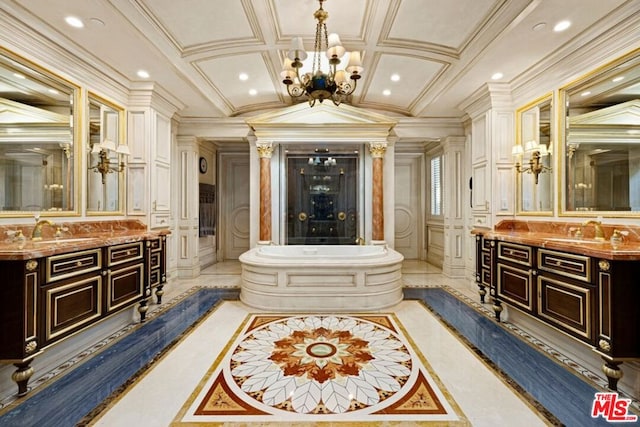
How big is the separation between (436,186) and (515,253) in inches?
152

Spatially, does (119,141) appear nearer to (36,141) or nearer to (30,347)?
(36,141)

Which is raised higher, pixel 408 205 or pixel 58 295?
pixel 408 205

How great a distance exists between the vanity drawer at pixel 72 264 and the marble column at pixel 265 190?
8.95 ft

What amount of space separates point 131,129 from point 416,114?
4439mm

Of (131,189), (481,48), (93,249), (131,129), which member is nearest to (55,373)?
(93,249)

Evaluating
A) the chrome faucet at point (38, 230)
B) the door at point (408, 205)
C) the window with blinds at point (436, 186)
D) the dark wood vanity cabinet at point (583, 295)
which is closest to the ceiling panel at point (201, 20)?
the chrome faucet at point (38, 230)

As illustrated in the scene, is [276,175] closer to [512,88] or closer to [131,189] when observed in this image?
[131,189]

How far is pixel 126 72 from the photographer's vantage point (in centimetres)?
362

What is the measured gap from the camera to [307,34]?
3.35 m

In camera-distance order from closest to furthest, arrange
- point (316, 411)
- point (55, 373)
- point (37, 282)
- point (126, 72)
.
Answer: point (316, 411) → point (37, 282) → point (55, 373) → point (126, 72)

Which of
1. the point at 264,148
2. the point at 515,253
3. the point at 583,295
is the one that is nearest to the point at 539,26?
the point at 515,253

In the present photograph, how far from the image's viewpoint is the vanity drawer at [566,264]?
215 centimetres

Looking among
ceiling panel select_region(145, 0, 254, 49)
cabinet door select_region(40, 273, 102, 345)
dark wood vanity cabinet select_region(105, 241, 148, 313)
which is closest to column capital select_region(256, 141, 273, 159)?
ceiling panel select_region(145, 0, 254, 49)

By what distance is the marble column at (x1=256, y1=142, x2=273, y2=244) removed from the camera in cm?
517
